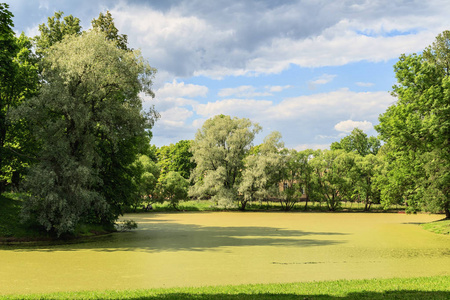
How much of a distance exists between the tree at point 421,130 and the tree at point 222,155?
2730 centimetres

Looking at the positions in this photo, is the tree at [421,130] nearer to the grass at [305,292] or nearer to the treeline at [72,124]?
the treeline at [72,124]

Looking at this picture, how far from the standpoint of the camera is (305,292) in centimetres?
869

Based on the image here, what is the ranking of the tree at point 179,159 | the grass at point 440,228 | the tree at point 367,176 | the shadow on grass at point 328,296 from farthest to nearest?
the tree at point 179,159
the tree at point 367,176
the grass at point 440,228
the shadow on grass at point 328,296

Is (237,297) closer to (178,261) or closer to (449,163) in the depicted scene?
(178,261)

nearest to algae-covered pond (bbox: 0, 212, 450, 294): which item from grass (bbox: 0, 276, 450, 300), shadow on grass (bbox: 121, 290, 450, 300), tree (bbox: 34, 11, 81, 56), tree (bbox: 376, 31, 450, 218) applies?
grass (bbox: 0, 276, 450, 300)

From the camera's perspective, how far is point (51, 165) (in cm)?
2191

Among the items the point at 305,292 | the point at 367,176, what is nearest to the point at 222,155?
the point at 367,176

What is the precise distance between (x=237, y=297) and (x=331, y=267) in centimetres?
671

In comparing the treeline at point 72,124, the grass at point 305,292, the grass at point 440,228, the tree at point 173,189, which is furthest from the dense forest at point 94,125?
the tree at point 173,189

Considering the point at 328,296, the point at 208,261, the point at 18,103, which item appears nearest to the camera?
the point at 328,296

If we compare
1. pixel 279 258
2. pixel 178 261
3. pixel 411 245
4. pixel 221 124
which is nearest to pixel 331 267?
pixel 279 258

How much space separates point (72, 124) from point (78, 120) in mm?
1297

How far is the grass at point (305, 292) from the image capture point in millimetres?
8206

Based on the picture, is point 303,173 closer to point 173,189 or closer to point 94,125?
point 173,189
